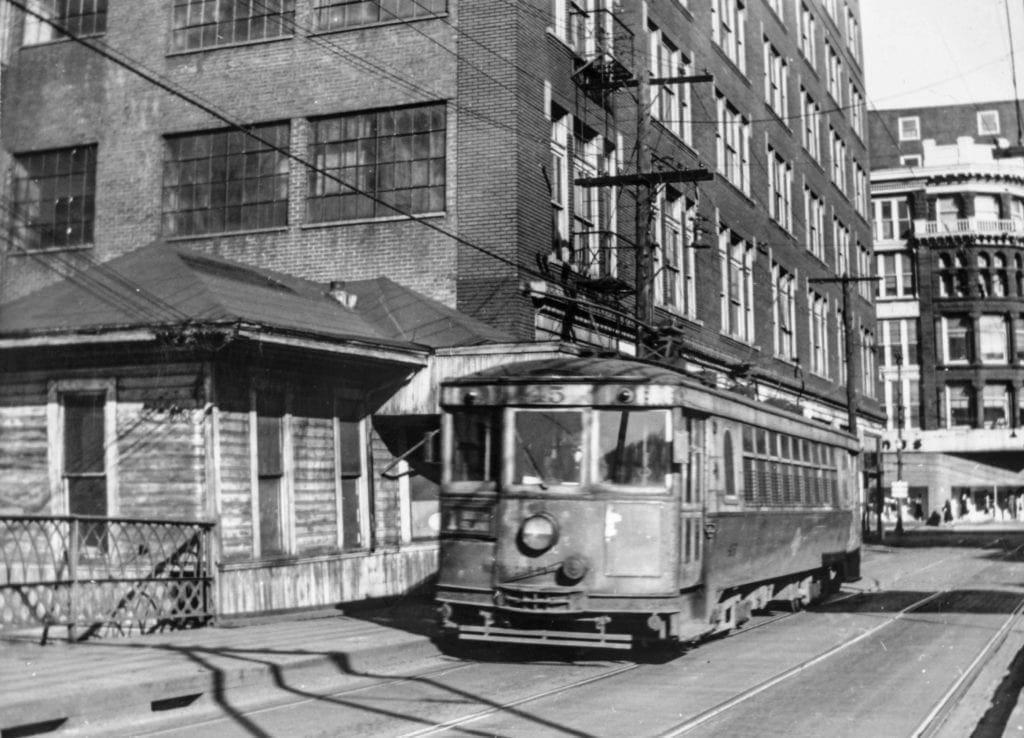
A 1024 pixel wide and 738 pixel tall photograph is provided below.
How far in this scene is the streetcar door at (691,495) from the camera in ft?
43.8

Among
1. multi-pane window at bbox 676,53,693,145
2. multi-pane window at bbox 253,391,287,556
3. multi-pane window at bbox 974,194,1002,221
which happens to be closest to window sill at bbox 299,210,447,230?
multi-pane window at bbox 253,391,287,556

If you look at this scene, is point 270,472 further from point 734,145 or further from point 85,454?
point 734,145

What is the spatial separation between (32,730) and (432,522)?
39.4ft

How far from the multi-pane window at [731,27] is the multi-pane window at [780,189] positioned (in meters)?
3.74

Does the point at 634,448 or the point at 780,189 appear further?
the point at 780,189

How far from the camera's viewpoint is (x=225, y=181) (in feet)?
82.9

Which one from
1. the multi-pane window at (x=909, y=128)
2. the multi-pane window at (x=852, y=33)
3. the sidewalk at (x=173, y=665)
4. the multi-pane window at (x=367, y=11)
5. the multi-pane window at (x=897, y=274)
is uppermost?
the multi-pane window at (x=909, y=128)

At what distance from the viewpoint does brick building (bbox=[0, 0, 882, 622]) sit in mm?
22906

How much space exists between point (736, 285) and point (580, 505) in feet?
79.4

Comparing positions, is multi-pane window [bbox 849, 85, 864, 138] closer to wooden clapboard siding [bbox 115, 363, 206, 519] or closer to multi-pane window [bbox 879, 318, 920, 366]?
multi-pane window [bbox 879, 318, 920, 366]

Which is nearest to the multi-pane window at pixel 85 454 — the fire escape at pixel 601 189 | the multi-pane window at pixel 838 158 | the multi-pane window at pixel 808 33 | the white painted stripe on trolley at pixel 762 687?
the white painted stripe on trolley at pixel 762 687

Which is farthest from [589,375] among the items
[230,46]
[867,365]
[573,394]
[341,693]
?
[867,365]

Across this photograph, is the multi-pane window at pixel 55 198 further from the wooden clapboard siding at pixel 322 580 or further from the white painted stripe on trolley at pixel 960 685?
the white painted stripe on trolley at pixel 960 685

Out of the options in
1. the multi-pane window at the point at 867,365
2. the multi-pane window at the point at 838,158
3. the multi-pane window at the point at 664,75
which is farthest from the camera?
the multi-pane window at the point at 867,365
